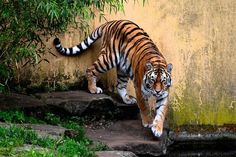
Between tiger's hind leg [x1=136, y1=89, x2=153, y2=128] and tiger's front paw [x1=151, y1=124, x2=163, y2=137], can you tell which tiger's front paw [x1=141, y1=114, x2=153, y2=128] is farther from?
tiger's front paw [x1=151, y1=124, x2=163, y2=137]

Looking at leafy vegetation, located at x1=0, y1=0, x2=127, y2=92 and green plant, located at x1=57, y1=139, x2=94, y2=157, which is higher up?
leafy vegetation, located at x1=0, y1=0, x2=127, y2=92

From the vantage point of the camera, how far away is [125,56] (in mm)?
8531

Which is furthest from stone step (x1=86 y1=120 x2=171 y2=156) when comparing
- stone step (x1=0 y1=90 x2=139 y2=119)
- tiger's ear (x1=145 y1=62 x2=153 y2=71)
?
tiger's ear (x1=145 y1=62 x2=153 y2=71)

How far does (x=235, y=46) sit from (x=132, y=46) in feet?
4.68

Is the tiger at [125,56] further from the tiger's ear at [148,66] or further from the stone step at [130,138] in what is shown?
the stone step at [130,138]

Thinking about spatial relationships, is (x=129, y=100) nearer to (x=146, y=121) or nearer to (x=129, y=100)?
(x=129, y=100)

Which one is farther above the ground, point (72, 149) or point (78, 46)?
point (78, 46)

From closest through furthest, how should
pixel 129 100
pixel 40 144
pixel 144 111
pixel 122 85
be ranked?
1. pixel 40 144
2. pixel 144 111
3. pixel 129 100
4. pixel 122 85

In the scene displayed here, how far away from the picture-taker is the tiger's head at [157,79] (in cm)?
770

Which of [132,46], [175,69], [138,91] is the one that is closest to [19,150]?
[138,91]

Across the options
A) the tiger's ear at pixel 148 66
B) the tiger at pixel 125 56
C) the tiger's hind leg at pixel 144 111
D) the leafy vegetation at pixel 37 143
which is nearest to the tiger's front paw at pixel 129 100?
the tiger at pixel 125 56

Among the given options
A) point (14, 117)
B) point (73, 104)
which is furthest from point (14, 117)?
point (73, 104)

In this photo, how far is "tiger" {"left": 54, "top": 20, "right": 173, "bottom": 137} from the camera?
7930mm

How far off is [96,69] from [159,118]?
4.18 ft
